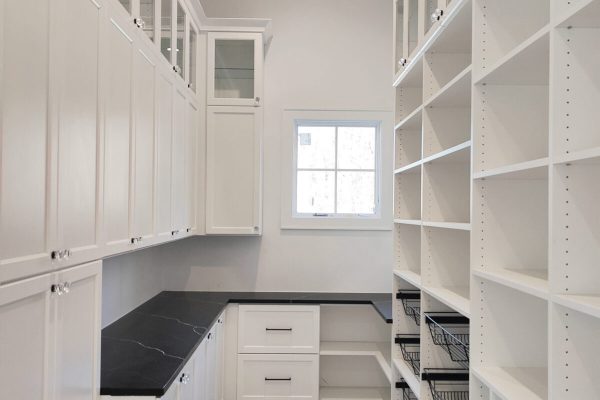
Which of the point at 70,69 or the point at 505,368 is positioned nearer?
the point at 70,69

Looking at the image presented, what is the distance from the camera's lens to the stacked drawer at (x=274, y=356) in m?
2.93

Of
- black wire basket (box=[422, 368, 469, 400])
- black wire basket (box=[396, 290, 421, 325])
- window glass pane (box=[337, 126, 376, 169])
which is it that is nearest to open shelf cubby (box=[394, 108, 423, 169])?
black wire basket (box=[396, 290, 421, 325])

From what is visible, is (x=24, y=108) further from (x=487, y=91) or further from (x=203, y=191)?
(x=203, y=191)

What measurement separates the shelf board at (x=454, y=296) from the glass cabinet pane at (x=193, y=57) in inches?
79.0

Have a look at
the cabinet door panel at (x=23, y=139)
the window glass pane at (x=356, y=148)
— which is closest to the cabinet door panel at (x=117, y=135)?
the cabinet door panel at (x=23, y=139)

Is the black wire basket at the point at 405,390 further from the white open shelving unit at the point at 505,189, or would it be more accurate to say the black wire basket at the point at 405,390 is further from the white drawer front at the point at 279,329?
the white drawer front at the point at 279,329

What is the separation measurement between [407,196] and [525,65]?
1273 mm

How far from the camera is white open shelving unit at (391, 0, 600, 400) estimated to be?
0.93m

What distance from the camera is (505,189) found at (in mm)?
1351

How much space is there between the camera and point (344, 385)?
325 cm

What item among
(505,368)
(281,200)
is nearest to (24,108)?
(505,368)

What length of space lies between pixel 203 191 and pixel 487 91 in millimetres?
2093

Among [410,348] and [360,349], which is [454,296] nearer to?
[410,348]

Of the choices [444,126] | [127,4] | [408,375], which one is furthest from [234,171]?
[408,375]
